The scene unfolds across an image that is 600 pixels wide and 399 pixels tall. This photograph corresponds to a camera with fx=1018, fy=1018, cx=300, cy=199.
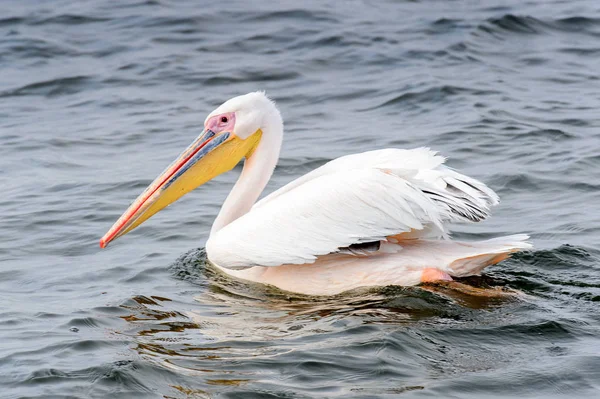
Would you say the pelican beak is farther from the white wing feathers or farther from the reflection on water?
the white wing feathers

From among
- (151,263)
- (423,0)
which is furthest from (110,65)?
(151,263)

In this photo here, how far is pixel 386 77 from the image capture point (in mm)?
9719

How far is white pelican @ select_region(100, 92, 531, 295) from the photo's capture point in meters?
4.85

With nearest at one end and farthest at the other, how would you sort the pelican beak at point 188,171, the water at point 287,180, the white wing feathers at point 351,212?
the water at point 287,180, the white wing feathers at point 351,212, the pelican beak at point 188,171

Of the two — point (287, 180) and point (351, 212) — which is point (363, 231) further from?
point (287, 180)

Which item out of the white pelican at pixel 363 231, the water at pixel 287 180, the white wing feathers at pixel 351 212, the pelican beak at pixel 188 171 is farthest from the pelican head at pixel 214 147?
the white wing feathers at pixel 351 212

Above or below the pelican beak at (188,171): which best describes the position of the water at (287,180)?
below

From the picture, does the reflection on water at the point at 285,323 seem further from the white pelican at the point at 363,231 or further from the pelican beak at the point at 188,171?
the pelican beak at the point at 188,171

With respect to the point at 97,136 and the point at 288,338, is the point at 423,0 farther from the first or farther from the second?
the point at 288,338

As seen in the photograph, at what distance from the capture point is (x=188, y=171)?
560 cm

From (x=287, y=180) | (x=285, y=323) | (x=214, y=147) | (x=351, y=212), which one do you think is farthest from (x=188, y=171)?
(x=287, y=180)

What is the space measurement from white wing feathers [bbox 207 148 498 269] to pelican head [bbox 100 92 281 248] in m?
0.60

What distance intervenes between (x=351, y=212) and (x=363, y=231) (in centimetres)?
11

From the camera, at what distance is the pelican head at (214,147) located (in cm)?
555
